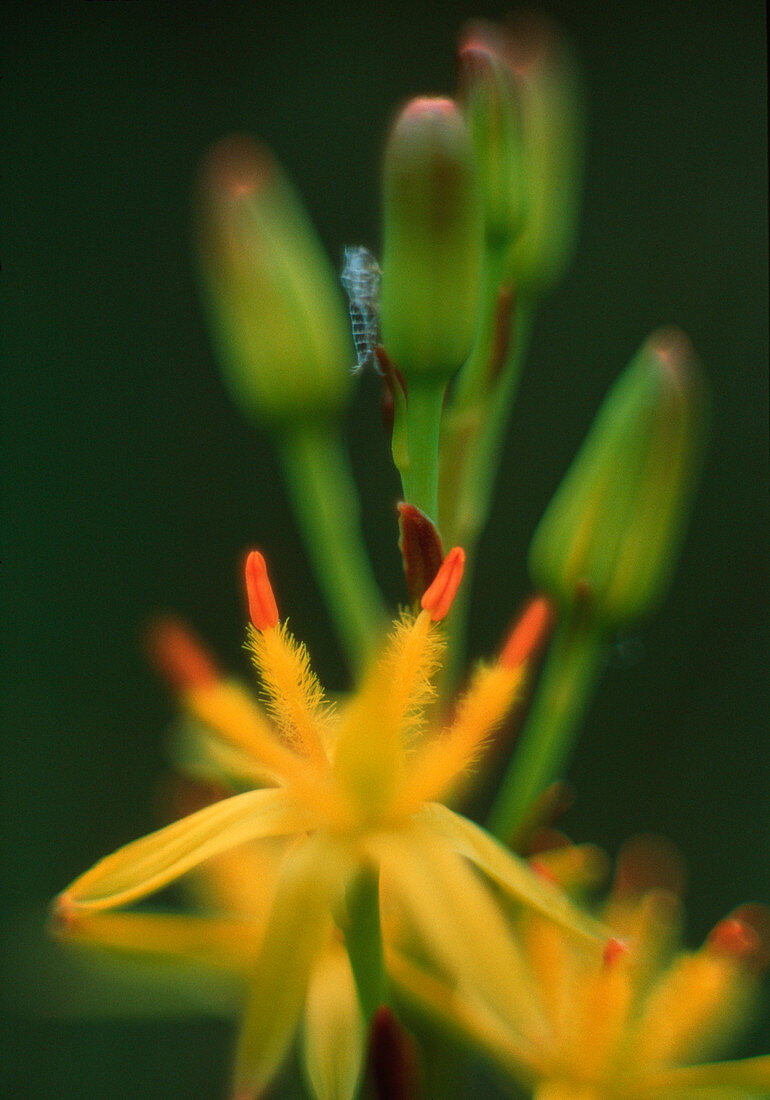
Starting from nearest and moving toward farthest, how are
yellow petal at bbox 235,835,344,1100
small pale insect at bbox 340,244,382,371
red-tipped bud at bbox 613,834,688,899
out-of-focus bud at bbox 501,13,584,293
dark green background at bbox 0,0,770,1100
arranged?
yellow petal at bbox 235,835,344,1100 → small pale insect at bbox 340,244,382,371 → out-of-focus bud at bbox 501,13,584,293 → red-tipped bud at bbox 613,834,688,899 → dark green background at bbox 0,0,770,1100

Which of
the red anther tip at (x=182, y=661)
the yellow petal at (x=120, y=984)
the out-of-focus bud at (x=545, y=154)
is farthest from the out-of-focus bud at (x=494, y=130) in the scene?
the yellow petal at (x=120, y=984)

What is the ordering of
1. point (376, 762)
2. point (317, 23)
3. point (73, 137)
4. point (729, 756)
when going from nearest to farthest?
point (376, 762) → point (729, 756) → point (73, 137) → point (317, 23)

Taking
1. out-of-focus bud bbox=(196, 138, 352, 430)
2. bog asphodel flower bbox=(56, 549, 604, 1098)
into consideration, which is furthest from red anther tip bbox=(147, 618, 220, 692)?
out-of-focus bud bbox=(196, 138, 352, 430)

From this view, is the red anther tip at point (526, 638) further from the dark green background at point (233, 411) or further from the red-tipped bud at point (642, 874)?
the dark green background at point (233, 411)

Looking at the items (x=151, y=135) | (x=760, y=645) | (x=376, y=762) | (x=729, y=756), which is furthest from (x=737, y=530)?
(x=376, y=762)

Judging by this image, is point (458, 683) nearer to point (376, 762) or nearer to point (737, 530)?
point (376, 762)

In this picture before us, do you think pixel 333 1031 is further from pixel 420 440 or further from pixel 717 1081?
pixel 420 440

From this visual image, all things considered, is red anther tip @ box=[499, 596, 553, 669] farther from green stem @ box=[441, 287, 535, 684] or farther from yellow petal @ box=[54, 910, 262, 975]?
yellow petal @ box=[54, 910, 262, 975]

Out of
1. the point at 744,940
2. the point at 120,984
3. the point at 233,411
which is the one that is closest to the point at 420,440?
the point at 744,940
